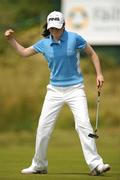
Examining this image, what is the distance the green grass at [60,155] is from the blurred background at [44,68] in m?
0.05

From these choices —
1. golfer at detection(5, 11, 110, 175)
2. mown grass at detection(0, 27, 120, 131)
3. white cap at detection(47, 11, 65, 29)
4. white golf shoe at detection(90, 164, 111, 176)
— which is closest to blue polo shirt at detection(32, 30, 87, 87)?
golfer at detection(5, 11, 110, 175)

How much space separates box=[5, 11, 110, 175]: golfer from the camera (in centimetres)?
1082

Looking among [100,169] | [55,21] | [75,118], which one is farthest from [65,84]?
[100,169]

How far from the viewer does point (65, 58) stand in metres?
10.8

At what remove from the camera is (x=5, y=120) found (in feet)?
68.4

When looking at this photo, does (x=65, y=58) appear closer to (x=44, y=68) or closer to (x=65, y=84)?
(x=65, y=84)

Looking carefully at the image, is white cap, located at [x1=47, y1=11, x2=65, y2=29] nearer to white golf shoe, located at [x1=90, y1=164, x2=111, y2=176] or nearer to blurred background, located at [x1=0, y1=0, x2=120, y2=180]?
white golf shoe, located at [x1=90, y1=164, x2=111, y2=176]

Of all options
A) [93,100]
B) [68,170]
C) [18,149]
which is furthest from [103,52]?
[68,170]

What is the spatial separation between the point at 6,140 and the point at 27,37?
400 centimetres

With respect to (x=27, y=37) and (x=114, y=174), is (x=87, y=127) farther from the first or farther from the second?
(x=27, y=37)

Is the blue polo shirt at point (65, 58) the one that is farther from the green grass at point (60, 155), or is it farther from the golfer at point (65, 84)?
the green grass at point (60, 155)

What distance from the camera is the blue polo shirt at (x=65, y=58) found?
10844 mm

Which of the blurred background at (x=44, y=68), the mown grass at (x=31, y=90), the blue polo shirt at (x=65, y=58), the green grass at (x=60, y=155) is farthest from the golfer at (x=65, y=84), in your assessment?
the mown grass at (x=31, y=90)

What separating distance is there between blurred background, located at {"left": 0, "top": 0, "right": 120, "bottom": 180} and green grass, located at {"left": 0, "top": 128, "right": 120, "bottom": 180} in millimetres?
54
